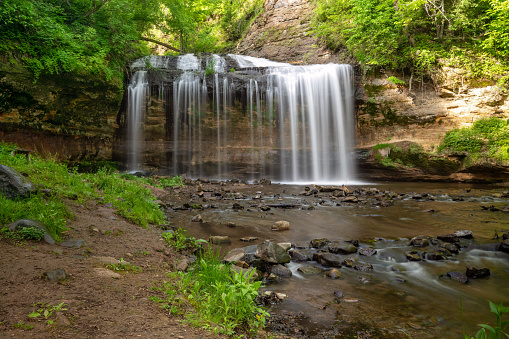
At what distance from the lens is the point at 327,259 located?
12.9 ft

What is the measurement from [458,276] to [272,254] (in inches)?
97.5

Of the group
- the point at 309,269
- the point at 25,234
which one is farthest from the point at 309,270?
the point at 25,234

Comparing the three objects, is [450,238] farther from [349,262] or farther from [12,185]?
[12,185]

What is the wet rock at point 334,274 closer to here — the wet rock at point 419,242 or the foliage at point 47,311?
the wet rock at point 419,242

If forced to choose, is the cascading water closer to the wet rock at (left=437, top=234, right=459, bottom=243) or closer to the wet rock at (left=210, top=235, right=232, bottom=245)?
the wet rock at (left=437, top=234, right=459, bottom=243)

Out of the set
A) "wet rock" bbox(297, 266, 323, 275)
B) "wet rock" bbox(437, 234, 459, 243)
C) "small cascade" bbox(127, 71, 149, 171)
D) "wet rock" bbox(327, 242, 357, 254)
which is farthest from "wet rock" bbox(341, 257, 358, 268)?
"small cascade" bbox(127, 71, 149, 171)

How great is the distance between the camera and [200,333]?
1837 millimetres

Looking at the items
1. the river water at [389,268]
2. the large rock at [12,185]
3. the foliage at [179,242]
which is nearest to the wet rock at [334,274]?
the river water at [389,268]

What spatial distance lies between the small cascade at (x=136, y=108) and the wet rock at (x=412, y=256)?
1540 cm

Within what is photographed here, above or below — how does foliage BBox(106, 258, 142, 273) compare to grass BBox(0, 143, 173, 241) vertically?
below

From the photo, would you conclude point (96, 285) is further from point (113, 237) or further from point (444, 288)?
point (444, 288)

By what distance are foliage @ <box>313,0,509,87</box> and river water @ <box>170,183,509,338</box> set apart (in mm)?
9095

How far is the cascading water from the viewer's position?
15961 mm

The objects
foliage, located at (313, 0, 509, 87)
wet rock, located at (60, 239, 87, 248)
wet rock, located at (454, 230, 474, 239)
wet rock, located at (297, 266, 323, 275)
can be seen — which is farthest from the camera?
foliage, located at (313, 0, 509, 87)
